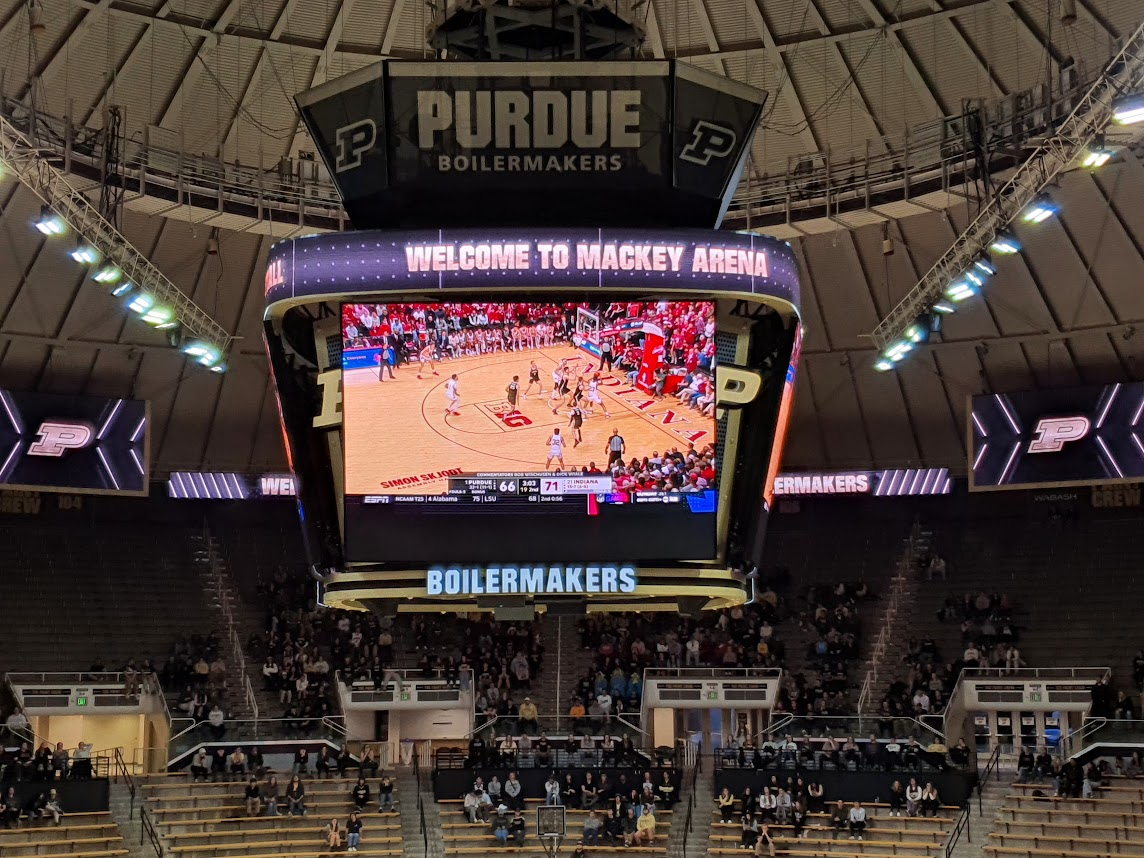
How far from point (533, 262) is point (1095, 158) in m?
11.4

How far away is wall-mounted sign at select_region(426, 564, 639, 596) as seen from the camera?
26.5 meters

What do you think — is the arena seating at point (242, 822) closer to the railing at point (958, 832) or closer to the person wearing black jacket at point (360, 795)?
the person wearing black jacket at point (360, 795)

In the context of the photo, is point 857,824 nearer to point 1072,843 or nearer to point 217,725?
point 1072,843

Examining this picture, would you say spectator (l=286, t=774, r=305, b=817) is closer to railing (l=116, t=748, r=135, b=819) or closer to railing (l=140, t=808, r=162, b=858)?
railing (l=140, t=808, r=162, b=858)

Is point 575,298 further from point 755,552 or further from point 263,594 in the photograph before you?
point 263,594

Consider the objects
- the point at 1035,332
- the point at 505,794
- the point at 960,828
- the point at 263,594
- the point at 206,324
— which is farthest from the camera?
the point at 263,594

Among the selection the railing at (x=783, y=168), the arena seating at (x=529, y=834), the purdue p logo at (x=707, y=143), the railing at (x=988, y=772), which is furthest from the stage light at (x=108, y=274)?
the railing at (x=988, y=772)

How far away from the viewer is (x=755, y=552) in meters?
27.4

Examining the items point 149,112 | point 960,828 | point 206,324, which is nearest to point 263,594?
point 206,324

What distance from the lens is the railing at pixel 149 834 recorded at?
35.9 m

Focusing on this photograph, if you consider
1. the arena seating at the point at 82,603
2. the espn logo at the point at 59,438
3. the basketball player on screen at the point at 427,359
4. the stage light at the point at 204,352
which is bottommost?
the arena seating at the point at 82,603

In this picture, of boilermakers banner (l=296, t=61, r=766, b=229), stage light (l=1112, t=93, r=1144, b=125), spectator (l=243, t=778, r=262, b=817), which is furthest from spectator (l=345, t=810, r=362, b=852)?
stage light (l=1112, t=93, r=1144, b=125)

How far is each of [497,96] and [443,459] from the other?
593 cm

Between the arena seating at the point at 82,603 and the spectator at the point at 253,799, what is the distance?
913 centimetres
